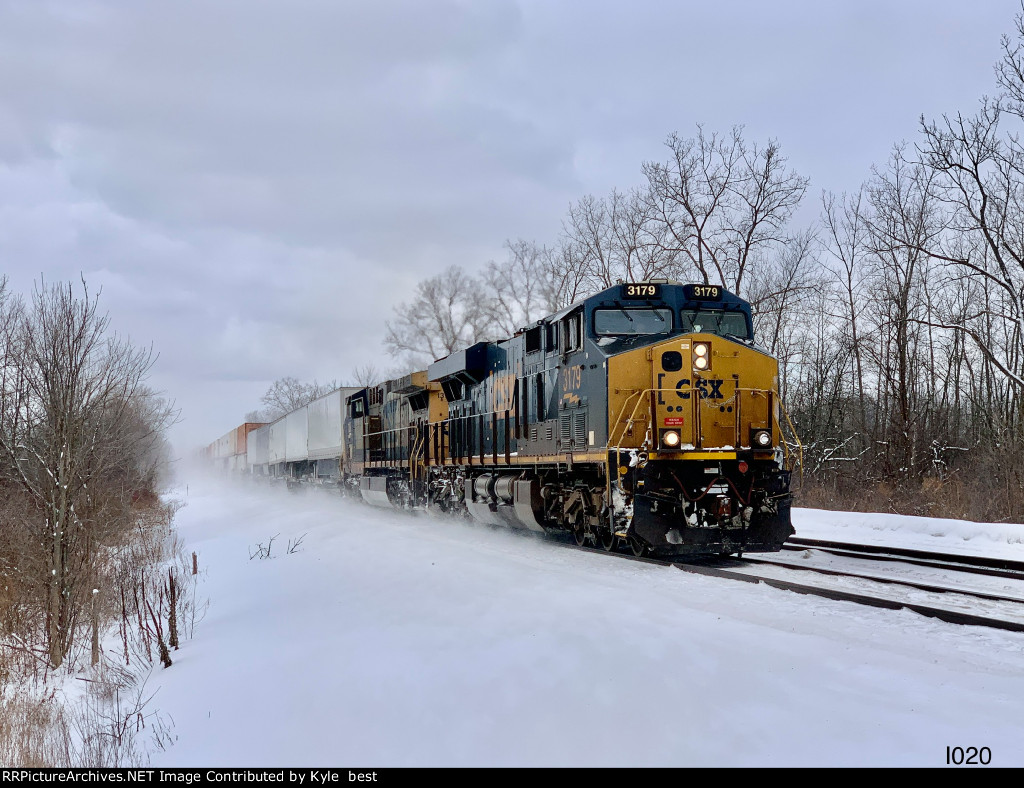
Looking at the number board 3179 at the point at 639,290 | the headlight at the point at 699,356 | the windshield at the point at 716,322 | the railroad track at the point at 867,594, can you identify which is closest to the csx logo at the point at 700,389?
the headlight at the point at 699,356

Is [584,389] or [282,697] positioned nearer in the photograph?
[282,697]

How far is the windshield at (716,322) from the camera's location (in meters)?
Answer: 11.5

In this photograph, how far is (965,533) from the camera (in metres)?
12.9

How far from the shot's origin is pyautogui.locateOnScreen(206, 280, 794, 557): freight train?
1028 cm

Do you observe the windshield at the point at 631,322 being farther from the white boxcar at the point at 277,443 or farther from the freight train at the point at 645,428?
the white boxcar at the point at 277,443

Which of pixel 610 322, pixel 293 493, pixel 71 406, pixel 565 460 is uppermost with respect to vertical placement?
pixel 610 322

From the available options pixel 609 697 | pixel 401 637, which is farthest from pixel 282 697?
pixel 609 697

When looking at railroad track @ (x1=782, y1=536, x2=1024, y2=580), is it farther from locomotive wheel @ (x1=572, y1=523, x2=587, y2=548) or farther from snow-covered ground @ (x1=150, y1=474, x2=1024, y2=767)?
snow-covered ground @ (x1=150, y1=474, x2=1024, y2=767)

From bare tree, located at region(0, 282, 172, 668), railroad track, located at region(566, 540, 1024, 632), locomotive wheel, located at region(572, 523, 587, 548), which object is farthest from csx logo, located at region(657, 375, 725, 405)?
bare tree, located at region(0, 282, 172, 668)

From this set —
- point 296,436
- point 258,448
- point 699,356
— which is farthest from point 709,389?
point 258,448

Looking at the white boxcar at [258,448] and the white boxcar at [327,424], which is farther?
the white boxcar at [258,448]

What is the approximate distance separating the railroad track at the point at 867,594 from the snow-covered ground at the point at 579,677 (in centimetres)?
16
